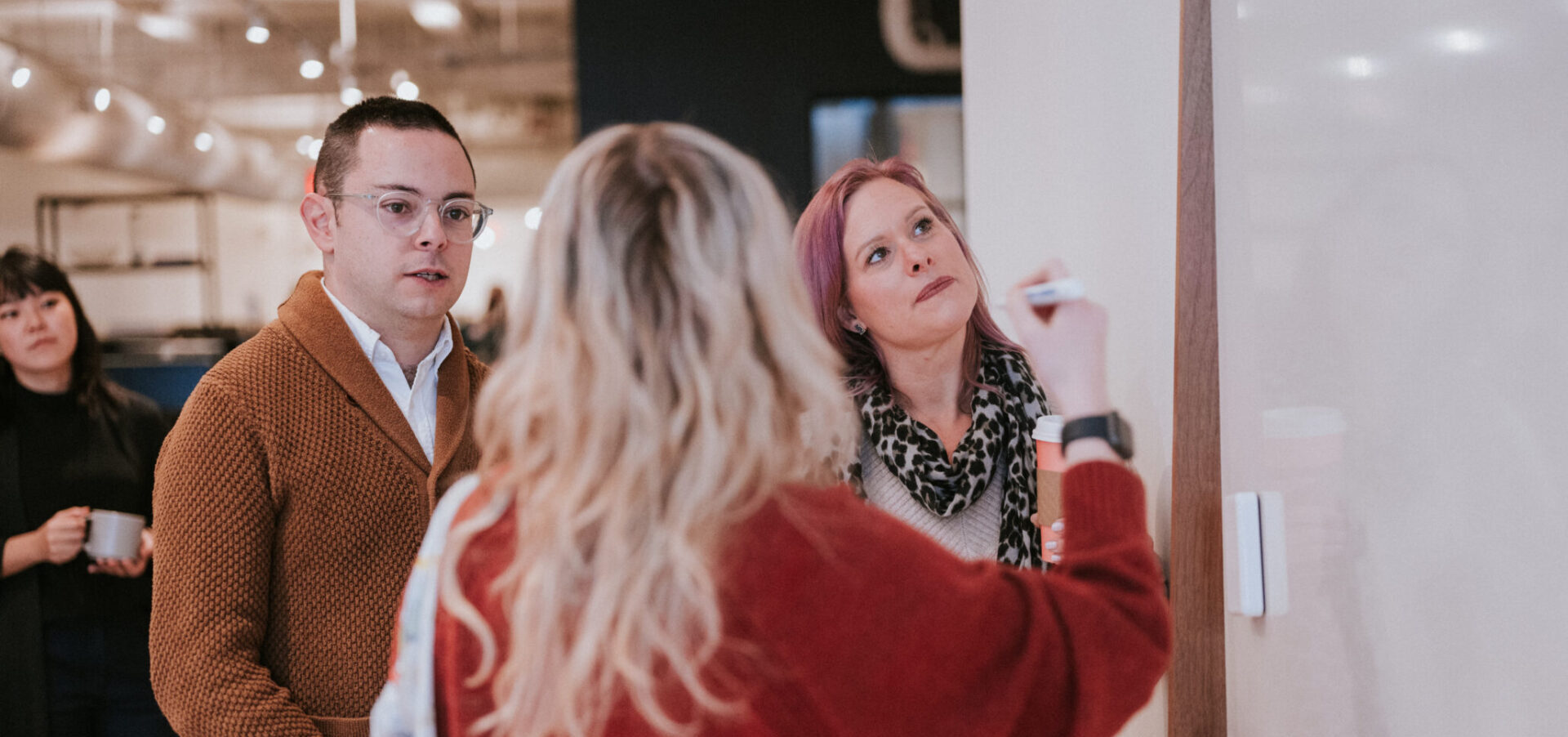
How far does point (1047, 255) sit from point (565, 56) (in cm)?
824

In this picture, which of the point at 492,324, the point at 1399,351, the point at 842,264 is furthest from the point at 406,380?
the point at 492,324

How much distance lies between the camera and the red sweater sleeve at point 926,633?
0.89 m

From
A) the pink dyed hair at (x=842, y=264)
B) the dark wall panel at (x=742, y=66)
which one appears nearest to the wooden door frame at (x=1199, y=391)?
the pink dyed hair at (x=842, y=264)

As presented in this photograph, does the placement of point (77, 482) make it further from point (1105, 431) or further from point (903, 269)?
point (1105, 431)

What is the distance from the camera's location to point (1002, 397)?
1.62 metres

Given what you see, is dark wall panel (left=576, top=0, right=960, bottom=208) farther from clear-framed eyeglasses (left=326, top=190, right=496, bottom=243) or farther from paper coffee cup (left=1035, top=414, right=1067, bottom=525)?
paper coffee cup (left=1035, top=414, right=1067, bottom=525)

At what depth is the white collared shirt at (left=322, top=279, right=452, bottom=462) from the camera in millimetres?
1658

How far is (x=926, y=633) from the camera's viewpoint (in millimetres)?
892

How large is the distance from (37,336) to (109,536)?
0.70 m

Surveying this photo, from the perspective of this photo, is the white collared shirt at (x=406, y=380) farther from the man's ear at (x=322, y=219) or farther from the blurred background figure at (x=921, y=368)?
the blurred background figure at (x=921, y=368)

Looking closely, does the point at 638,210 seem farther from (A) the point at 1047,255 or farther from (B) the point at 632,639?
(A) the point at 1047,255

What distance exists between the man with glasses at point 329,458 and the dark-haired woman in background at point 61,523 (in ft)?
5.12

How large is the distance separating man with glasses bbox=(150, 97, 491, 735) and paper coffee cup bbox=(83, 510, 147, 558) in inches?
51.1

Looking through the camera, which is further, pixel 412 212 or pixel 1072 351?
pixel 412 212
